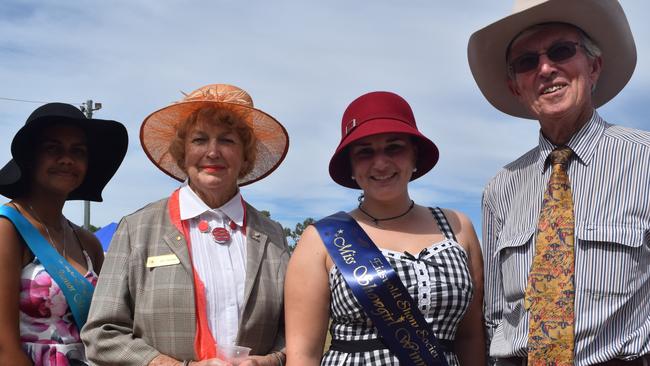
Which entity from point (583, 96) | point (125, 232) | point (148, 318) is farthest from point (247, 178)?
point (583, 96)

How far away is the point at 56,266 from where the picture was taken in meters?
3.32

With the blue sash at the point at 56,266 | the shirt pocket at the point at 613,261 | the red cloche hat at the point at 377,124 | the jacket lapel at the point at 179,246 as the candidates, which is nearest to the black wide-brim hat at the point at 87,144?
the blue sash at the point at 56,266

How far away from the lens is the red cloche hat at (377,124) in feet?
9.89

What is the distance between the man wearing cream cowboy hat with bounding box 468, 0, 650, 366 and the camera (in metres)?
2.49

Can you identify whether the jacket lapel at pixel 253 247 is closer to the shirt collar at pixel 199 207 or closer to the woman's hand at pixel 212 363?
the shirt collar at pixel 199 207

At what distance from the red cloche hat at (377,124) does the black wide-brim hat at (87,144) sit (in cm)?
145

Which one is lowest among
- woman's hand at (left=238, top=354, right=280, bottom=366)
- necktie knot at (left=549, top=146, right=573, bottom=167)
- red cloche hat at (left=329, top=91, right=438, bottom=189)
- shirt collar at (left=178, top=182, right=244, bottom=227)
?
woman's hand at (left=238, top=354, right=280, bottom=366)

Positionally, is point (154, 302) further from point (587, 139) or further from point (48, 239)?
point (587, 139)

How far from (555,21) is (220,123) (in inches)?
66.2

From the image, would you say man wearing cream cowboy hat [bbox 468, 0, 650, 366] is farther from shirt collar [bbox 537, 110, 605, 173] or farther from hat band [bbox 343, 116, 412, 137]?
hat band [bbox 343, 116, 412, 137]

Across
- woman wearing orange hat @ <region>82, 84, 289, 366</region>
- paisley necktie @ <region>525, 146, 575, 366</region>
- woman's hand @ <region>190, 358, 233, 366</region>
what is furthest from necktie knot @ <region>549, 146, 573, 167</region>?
woman's hand @ <region>190, 358, 233, 366</region>

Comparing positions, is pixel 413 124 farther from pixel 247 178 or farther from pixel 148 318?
pixel 148 318

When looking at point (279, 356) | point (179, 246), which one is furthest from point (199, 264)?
point (279, 356)

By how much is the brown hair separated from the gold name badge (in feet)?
2.10
